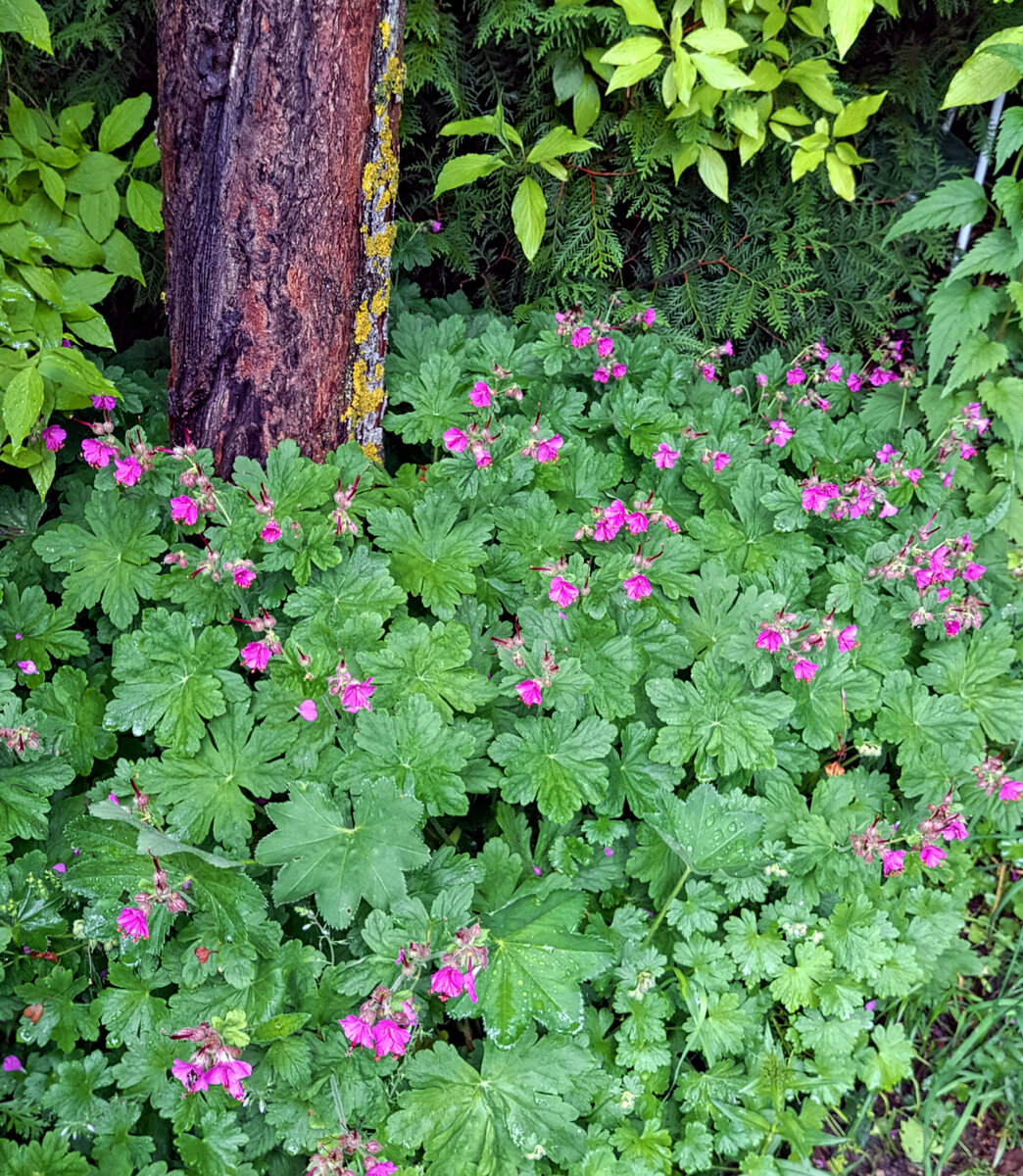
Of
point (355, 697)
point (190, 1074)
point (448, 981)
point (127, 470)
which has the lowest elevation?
point (190, 1074)

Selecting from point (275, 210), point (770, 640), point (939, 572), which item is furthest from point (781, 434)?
point (275, 210)

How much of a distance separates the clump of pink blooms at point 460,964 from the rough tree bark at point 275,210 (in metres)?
1.43

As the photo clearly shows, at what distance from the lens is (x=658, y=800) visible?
2.25 m

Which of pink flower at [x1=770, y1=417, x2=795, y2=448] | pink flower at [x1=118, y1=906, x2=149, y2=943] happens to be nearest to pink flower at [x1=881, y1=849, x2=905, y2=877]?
pink flower at [x1=770, y1=417, x2=795, y2=448]

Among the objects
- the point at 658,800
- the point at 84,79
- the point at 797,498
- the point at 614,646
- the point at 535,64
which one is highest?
the point at 535,64

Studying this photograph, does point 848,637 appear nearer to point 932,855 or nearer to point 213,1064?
point 932,855

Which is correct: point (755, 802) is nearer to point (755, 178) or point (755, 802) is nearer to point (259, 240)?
point (259, 240)

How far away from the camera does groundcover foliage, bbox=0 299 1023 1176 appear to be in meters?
1.89

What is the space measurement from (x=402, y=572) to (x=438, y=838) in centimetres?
72

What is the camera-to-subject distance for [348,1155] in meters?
1.81

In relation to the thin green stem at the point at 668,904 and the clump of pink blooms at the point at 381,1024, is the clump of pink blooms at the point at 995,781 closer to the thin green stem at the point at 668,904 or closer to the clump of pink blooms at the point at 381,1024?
the thin green stem at the point at 668,904

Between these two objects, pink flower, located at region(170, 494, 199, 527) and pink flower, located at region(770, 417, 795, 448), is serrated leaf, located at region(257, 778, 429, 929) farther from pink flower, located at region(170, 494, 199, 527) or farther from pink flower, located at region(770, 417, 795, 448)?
pink flower, located at region(770, 417, 795, 448)

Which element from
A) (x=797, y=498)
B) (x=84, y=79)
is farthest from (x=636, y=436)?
(x=84, y=79)

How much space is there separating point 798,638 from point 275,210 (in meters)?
1.81
